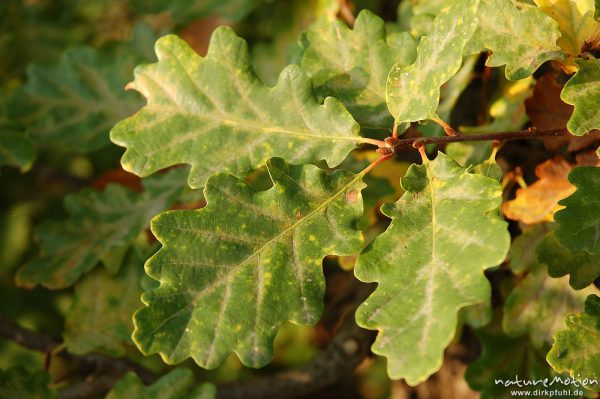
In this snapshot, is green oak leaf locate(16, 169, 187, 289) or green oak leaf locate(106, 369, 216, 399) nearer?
green oak leaf locate(106, 369, 216, 399)

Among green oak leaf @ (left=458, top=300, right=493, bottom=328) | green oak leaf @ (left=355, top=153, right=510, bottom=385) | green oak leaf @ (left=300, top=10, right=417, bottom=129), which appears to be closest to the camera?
green oak leaf @ (left=355, top=153, right=510, bottom=385)

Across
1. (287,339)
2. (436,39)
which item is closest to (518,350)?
(436,39)

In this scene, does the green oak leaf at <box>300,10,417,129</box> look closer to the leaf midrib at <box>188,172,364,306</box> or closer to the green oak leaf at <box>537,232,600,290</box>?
the leaf midrib at <box>188,172,364,306</box>

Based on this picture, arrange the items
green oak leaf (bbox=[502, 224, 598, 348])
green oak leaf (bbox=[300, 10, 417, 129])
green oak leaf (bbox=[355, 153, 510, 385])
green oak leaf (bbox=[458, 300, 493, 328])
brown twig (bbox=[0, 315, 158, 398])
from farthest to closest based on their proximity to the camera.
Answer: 1. brown twig (bbox=[0, 315, 158, 398])
2. green oak leaf (bbox=[458, 300, 493, 328])
3. green oak leaf (bbox=[502, 224, 598, 348])
4. green oak leaf (bbox=[300, 10, 417, 129])
5. green oak leaf (bbox=[355, 153, 510, 385])

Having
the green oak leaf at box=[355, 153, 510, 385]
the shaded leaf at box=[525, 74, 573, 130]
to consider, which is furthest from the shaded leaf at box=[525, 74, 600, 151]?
the green oak leaf at box=[355, 153, 510, 385]

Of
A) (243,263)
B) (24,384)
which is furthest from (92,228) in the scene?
(243,263)

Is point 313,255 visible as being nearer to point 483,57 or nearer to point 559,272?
point 559,272

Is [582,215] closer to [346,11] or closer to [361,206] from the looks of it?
[361,206]
